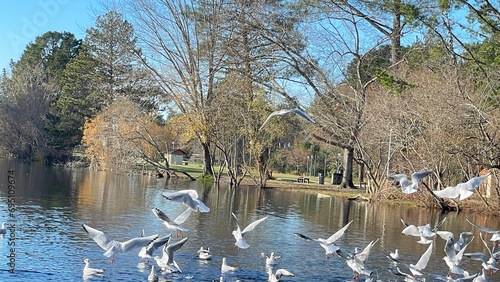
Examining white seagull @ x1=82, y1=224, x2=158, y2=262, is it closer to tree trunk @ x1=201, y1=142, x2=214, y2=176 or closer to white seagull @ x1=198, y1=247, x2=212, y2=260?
white seagull @ x1=198, y1=247, x2=212, y2=260

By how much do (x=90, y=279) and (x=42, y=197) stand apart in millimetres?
11726

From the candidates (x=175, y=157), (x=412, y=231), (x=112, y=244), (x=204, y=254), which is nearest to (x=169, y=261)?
(x=112, y=244)

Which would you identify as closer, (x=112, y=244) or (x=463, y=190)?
(x=112, y=244)

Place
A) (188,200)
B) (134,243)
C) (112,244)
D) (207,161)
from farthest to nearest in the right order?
(207,161)
(188,200)
(134,243)
(112,244)

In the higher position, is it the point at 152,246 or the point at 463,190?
the point at 463,190

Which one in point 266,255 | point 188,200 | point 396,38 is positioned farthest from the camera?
point 396,38

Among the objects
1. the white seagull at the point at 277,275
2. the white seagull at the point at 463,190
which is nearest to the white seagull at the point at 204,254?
the white seagull at the point at 277,275

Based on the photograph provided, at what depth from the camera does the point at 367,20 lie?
32.8 m

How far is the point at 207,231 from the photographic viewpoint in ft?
52.2

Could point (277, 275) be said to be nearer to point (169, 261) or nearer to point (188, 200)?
point (169, 261)

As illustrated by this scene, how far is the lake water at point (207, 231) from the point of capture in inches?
440

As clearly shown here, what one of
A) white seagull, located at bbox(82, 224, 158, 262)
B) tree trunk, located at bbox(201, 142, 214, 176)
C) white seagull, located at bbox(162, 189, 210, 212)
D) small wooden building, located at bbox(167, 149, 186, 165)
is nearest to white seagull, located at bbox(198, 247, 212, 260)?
white seagull, located at bbox(162, 189, 210, 212)

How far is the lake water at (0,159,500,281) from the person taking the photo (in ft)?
36.7

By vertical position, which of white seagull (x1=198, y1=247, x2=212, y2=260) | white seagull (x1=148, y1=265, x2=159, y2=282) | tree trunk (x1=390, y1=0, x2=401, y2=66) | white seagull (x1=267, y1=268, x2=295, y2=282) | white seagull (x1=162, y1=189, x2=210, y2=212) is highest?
tree trunk (x1=390, y1=0, x2=401, y2=66)
